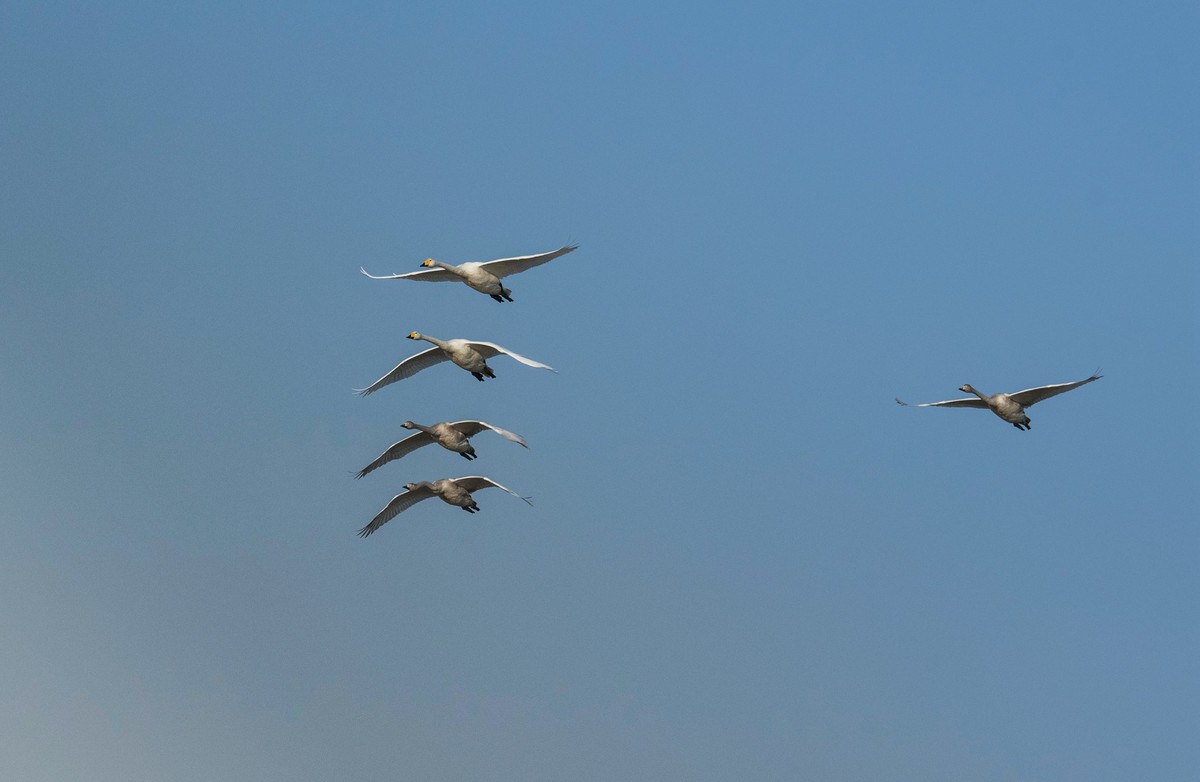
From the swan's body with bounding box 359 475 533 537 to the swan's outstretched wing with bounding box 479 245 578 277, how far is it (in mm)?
9675

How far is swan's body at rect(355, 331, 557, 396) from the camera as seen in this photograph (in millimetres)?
83750

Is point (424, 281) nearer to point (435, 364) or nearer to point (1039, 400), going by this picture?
point (435, 364)

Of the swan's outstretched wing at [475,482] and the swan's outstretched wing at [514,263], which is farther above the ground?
the swan's outstretched wing at [514,263]

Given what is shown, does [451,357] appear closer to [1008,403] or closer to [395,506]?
[395,506]

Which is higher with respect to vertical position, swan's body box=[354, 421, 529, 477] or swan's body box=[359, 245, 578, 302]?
swan's body box=[359, 245, 578, 302]

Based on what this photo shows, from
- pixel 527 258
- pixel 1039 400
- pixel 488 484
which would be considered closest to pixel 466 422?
pixel 488 484

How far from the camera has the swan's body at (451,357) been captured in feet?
275

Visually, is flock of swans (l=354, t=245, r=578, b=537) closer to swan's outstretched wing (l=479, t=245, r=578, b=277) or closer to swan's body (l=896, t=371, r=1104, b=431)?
swan's outstretched wing (l=479, t=245, r=578, b=277)

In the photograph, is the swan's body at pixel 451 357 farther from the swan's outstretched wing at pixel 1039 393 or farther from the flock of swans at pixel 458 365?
the swan's outstretched wing at pixel 1039 393

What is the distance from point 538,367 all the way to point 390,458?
1733 centimetres

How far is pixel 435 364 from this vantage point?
8869 cm

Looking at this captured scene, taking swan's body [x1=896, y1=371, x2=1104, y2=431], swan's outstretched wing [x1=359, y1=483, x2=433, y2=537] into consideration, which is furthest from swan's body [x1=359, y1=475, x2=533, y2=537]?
swan's body [x1=896, y1=371, x2=1104, y2=431]

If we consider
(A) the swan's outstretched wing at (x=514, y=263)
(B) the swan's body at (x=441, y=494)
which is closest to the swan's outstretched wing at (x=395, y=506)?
(B) the swan's body at (x=441, y=494)

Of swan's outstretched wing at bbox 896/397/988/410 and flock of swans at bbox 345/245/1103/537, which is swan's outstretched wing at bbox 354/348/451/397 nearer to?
flock of swans at bbox 345/245/1103/537
